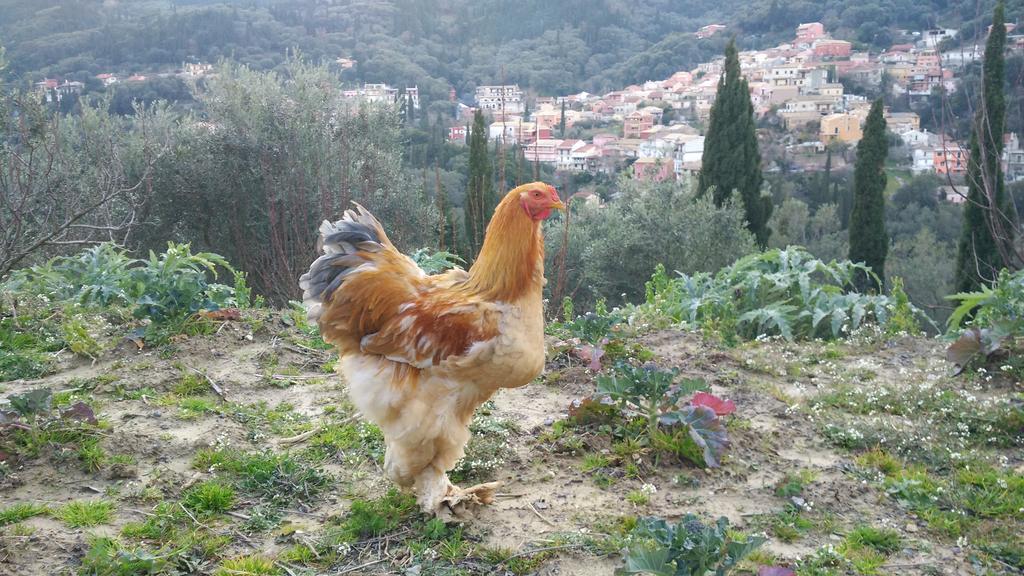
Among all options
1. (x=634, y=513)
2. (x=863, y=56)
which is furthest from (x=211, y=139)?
(x=863, y=56)

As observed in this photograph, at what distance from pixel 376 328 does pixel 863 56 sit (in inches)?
2240

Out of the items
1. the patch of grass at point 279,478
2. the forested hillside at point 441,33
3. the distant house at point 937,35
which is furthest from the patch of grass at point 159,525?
the forested hillside at point 441,33

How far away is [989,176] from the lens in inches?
236

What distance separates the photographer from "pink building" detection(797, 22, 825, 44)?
53312 mm

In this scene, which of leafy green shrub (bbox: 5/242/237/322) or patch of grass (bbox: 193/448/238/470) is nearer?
patch of grass (bbox: 193/448/238/470)

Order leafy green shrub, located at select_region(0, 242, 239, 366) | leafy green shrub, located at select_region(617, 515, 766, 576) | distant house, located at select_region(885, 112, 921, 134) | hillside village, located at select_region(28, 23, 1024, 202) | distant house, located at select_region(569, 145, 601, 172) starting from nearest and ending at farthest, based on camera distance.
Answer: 1. leafy green shrub, located at select_region(617, 515, 766, 576)
2. leafy green shrub, located at select_region(0, 242, 239, 366)
3. hillside village, located at select_region(28, 23, 1024, 202)
4. distant house, located at select_region(569, 145, 601, 172)
5. distant house, located at select_region(885, 112, 921, 134)

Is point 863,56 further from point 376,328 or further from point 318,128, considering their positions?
point 376,328

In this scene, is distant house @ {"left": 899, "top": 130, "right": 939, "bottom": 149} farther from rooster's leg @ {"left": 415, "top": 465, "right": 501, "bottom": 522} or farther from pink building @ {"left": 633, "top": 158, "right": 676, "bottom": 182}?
rooster's leg @ {"left": 415, "top": 465, "right": 501, "bottom": 522}

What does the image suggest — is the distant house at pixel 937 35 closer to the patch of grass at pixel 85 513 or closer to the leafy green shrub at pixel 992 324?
the leafy green shrub at pixel 992 324

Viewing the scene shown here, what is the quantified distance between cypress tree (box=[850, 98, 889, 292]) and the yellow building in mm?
22041

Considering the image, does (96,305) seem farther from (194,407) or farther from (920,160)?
(920,160)

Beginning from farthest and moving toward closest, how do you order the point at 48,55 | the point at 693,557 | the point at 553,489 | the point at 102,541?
1. the point at 48,55
2. the point at 553,489
3. the point at 102,541
4. the point at 693,557

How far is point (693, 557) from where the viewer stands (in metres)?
2.61

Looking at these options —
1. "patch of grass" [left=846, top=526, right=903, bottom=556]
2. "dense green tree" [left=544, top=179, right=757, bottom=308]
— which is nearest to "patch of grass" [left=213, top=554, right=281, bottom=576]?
"patch of grass" [left=846, top=526, right=903, bottom=556]
